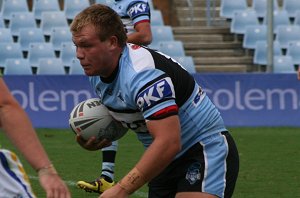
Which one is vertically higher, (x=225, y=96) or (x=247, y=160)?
(x=247, y=160)

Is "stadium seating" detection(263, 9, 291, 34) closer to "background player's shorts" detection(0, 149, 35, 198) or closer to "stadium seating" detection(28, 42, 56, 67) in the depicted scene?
"stadium seating" detection(28, 42, 56, 67)

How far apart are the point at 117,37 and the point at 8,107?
95 cm

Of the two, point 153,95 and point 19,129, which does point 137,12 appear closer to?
point 153,95

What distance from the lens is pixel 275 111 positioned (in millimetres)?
15016

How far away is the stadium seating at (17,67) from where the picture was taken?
16337 mm

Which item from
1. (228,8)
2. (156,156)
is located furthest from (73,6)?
(156,156)

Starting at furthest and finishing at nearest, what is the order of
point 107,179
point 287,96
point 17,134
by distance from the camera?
point 287,96 < point 107,179 < point 17,134

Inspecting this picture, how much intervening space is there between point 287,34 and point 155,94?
1467 cm

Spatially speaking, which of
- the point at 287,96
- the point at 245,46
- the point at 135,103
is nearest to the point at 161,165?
the point at 135,103

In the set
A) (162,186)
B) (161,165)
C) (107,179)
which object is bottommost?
(107,179)

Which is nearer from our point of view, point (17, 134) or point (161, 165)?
point (17, 134)

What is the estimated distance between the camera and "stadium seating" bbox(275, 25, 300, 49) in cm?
1884

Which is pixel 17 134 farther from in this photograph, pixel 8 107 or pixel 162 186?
pixel 162 186

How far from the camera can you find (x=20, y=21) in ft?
59.9
